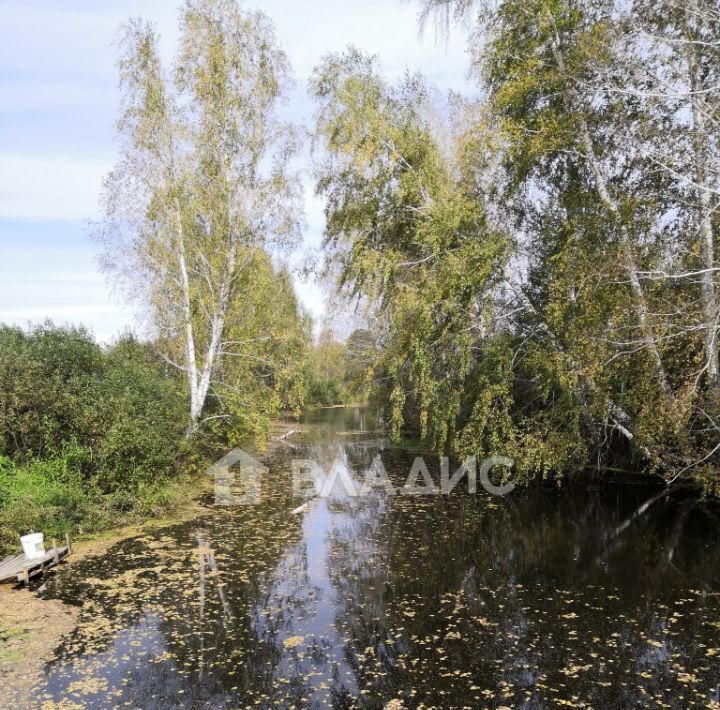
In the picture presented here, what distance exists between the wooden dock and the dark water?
315mm

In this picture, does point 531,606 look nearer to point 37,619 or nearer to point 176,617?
point 176,617

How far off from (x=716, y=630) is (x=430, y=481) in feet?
31.2

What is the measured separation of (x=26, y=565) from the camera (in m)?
8.45

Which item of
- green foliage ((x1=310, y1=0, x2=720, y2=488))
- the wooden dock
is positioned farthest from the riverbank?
green foliage ((x1=310, y1=0, x2=720, y2=488))

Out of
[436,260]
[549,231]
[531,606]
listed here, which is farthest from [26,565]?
[549,231]

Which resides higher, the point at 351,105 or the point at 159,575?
the point at 351,105

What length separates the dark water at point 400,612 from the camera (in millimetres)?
5590

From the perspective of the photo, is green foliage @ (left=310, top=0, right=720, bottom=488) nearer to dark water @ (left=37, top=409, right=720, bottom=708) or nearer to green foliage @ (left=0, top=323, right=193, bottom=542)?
dark water @ (left=37, top=409, right=720, bottom=708)

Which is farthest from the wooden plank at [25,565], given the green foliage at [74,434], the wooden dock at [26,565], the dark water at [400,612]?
the green foliage at [74,434]

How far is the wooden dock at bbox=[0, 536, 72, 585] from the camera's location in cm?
830

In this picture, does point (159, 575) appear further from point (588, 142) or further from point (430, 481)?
point (588, 142)

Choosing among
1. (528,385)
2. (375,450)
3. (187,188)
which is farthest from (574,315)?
(375,450)

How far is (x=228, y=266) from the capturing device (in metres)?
16.5

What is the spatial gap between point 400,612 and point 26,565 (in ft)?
16.8
